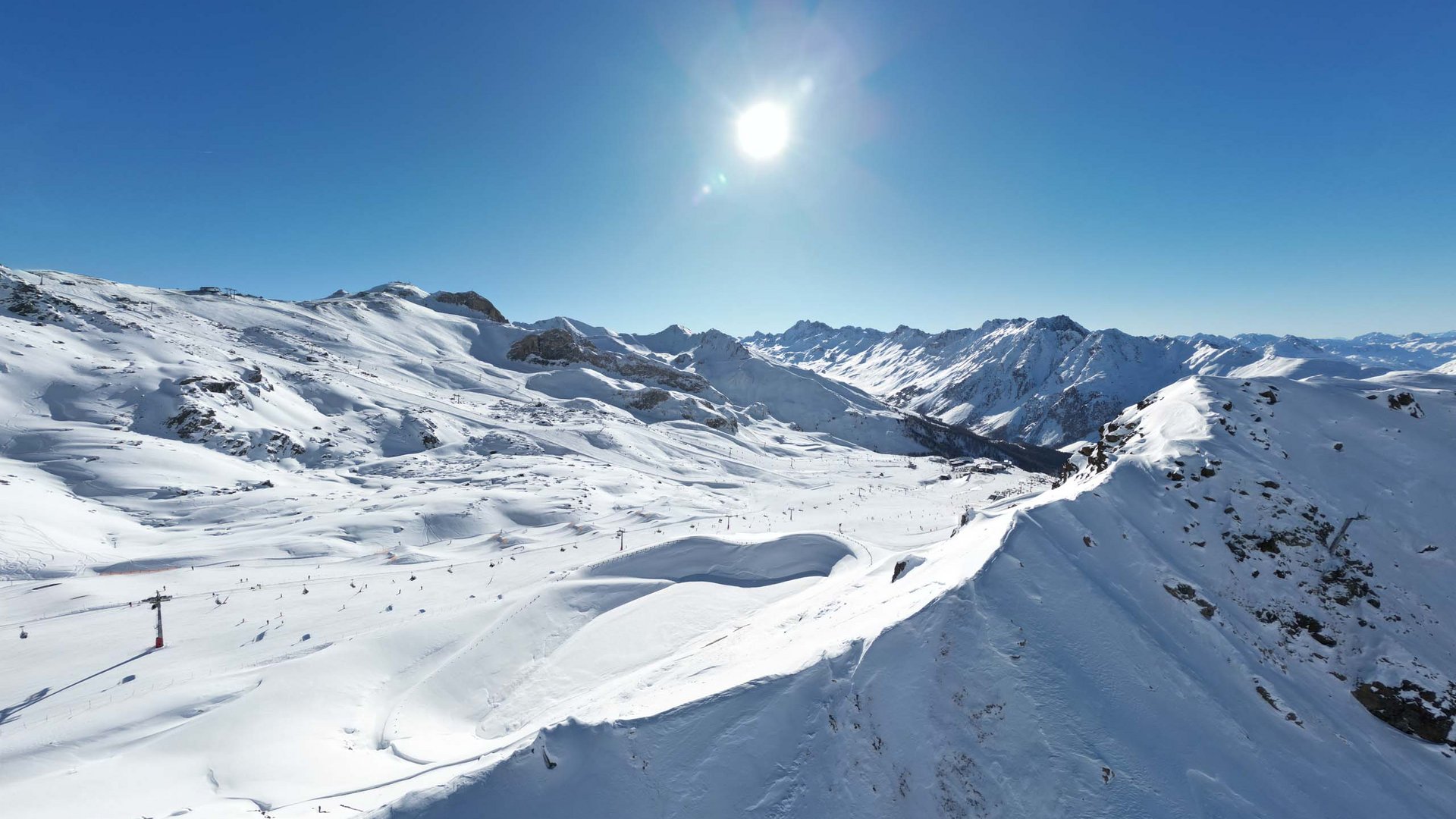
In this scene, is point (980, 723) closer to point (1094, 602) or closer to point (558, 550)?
point (1094, 602)

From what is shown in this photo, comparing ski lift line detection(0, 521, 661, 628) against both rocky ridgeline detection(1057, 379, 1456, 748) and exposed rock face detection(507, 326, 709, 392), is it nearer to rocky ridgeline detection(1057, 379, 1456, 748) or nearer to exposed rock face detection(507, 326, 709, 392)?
rocky ridgeline detection(1057, 379, 1456, 748)

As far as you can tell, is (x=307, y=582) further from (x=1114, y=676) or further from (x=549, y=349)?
(x=549, y=349)

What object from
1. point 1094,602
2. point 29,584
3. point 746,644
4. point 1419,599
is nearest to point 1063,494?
point 1094,602

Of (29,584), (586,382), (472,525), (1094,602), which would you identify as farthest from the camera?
(586,382)

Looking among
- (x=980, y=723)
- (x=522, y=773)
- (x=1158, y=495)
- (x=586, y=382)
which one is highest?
(x=586, y=382)

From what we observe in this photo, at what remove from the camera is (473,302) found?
498 feet

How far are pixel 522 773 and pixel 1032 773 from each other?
30.7 feet

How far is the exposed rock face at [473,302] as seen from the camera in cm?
A: 15138

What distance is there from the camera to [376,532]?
104 feet

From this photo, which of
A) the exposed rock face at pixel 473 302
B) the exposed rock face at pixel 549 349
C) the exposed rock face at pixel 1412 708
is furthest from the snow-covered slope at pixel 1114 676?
the exposed rock face at pixel 473 302

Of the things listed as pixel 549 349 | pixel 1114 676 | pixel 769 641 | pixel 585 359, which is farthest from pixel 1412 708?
pixel 585 359

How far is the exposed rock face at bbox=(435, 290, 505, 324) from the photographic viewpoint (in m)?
151

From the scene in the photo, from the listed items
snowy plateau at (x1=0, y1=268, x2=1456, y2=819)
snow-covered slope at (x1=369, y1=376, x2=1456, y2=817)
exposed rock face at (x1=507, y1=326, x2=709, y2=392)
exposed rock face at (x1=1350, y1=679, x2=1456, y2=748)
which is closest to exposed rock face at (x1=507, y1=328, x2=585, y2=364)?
exposed rock face at (x1=507, y1=326, x2=709, y2=392)

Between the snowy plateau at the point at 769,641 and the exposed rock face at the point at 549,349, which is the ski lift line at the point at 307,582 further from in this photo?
the exposed rock face at the point at 549,349
